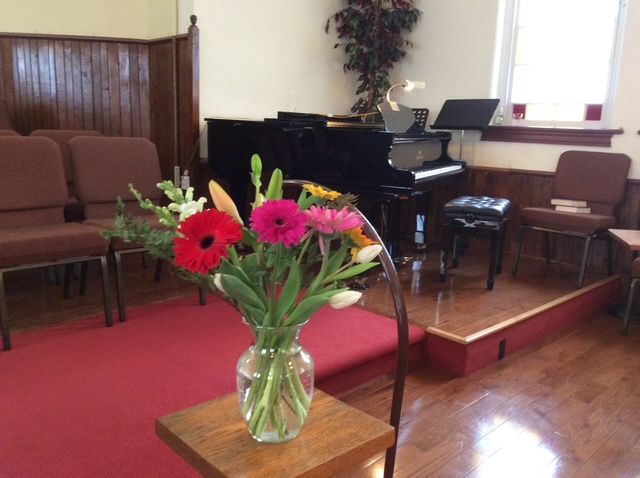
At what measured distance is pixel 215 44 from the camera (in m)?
4.30

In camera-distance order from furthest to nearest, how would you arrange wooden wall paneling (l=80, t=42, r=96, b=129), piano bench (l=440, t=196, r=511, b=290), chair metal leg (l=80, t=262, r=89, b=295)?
wooden wall paneling (l=80, t=42, r=96, b=129)
piano bench (l=440, t=196, r=511, b=290)
chair metal leg (l=80, t=262, r=89, b=295)

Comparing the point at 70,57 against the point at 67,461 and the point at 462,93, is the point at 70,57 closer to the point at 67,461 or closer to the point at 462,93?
the point at 462,93

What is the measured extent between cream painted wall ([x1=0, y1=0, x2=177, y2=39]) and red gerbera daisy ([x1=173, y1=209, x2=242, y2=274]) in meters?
3.89

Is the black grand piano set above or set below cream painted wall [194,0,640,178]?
below

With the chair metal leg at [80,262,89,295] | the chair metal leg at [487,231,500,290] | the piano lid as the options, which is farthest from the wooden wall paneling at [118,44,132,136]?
the chair metal leg at [487,231,500,290]

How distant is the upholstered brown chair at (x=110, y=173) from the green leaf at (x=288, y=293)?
2.04m

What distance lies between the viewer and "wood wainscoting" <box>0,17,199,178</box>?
14.3ft

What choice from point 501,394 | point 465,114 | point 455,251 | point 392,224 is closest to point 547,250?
point 455,251

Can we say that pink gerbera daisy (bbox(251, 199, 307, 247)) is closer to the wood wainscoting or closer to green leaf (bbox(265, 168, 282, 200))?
green leaf (bbox(265, 168, 282, 200))

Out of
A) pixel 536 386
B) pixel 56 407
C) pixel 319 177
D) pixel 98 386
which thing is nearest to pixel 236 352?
pixel 98 386

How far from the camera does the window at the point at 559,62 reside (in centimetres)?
420

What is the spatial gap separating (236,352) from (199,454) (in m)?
1.32

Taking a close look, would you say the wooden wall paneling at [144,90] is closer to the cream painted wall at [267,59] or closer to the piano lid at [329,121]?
the cream painted wall at [267,59]

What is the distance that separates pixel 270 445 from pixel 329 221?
0.48 metres
